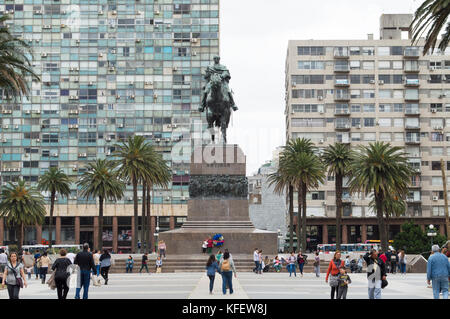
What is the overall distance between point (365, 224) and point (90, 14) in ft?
172

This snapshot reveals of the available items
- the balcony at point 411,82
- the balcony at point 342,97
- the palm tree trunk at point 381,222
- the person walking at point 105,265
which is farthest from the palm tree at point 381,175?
the balcony at point 411,82

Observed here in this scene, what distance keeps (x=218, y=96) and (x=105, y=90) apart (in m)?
63.5

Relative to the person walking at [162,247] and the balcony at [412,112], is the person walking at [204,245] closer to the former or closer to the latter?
the person walking at [162,247]

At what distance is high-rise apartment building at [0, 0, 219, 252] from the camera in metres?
103

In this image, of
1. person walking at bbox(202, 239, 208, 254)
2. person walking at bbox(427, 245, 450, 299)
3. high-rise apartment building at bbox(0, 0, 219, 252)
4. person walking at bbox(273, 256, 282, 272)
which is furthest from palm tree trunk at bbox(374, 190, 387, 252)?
high-rise apartment building at bbox(0, 0, 219, 252)

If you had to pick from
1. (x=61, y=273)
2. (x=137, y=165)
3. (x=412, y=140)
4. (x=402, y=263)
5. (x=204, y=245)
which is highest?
(x=412, y=140)

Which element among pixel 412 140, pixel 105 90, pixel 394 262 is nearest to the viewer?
pixel 394 262

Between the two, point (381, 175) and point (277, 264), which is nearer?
point (277, 264)

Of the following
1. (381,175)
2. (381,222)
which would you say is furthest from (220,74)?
(381,222)

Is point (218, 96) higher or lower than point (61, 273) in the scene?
higher

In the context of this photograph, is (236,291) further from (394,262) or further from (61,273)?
(394,262)

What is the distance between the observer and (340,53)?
102 metres

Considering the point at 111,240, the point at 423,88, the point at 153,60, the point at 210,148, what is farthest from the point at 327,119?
the point at 210,148

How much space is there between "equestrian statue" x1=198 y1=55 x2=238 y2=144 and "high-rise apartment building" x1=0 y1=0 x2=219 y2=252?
5910 cm
